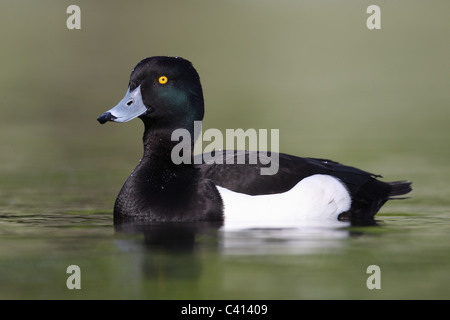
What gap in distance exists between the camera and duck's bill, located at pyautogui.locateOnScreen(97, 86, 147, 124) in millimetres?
8648

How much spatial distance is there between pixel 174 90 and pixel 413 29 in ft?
67.3

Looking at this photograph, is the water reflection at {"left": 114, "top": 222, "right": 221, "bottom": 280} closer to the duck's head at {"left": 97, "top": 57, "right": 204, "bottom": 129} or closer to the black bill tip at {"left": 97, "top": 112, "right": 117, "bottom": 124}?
the black bill tip at {"left": 97, "top": 112, "right": 117, "bottom": 124}

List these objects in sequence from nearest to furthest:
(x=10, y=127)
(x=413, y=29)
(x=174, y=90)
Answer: (x=174, y=90) → (x=10, y=127) → (x=413, y=29)

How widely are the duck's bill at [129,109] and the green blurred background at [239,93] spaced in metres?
1.15

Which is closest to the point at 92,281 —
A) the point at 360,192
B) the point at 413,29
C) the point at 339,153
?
the point at 360,192

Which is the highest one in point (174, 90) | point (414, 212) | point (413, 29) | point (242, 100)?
point (413, 29)

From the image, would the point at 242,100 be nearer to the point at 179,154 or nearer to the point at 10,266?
the point at 179,154

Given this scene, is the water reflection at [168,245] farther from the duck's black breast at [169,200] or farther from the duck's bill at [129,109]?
the duck's bill at [129,109]

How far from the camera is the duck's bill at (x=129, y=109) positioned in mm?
8648

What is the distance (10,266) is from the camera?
675 centimetres

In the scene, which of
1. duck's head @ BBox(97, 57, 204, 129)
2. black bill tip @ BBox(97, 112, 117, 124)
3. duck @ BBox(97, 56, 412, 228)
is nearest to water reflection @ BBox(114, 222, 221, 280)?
duck @ BBox(97, 56, 412, 228)

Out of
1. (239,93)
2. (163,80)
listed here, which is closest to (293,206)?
(163,80)

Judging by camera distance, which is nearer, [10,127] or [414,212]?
[414,212]
